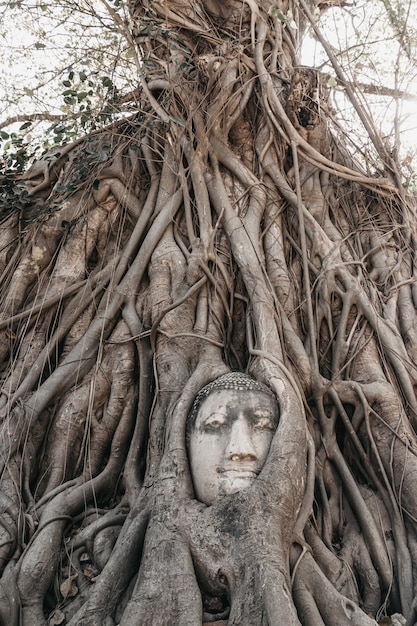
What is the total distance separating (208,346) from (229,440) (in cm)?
72

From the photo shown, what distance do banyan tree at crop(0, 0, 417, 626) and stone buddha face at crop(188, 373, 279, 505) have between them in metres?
0.06

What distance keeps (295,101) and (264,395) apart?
2.32m

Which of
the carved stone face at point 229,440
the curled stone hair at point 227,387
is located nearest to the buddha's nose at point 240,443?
the carved stone face at point 229,440

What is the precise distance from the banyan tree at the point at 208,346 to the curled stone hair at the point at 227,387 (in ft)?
0.17

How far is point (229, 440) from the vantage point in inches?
95.2

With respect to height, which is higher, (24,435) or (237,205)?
(237,205)

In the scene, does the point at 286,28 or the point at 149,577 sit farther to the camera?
the point at 286,28

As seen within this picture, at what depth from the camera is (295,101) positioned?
397 cm

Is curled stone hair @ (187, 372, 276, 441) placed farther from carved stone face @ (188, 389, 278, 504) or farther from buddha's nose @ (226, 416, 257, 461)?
buddha's nose @ (226, 416, 257, 461)

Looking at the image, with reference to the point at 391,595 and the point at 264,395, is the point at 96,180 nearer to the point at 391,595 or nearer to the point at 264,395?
the point at 264,395

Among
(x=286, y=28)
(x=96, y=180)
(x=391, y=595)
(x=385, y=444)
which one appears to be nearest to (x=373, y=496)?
(x=385, y=444)

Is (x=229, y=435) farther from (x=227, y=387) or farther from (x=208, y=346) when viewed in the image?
(x=208, y=346)

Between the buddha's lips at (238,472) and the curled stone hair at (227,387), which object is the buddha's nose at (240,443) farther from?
the curled stone hair at (227,387)

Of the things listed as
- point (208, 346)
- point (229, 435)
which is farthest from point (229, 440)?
point (208, 346)
